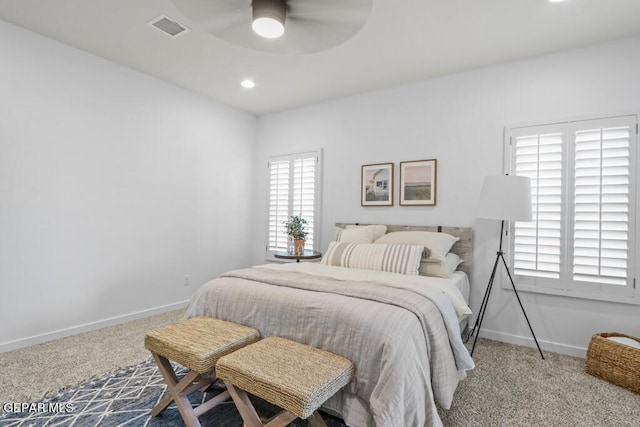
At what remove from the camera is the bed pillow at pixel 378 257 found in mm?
2961

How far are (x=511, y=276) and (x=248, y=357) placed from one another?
2611 mm

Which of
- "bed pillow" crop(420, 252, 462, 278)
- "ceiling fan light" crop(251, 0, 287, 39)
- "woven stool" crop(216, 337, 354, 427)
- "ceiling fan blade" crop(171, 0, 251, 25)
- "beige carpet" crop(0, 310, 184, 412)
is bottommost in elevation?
"beige carpet" crop(0, 310, 184, 412)

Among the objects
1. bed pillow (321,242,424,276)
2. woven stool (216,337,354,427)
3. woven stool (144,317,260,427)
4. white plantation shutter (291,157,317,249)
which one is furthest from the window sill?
woven stool (144,317,260,427)

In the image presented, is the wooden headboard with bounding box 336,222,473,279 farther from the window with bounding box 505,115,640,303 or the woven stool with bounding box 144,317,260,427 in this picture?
the woven stool with bounding box 144,317,260,427

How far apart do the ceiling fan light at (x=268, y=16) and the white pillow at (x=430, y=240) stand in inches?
88.4

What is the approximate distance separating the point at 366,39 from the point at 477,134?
1458mm

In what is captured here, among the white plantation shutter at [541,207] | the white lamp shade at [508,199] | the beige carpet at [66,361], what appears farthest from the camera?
the white plantation shutter at [541,207]

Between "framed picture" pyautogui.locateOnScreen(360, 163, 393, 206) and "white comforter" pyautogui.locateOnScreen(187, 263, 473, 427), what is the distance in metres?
1.72

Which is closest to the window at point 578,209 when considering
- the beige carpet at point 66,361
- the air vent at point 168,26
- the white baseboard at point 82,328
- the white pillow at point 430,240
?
the white pillow at point 430,240

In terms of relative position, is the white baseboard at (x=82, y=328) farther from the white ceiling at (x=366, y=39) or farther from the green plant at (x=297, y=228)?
the white ceiling at (x=366, y=39)

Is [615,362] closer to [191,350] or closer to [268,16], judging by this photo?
[191,350]

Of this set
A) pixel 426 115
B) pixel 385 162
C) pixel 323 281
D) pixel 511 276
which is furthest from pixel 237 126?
pixel 511 276

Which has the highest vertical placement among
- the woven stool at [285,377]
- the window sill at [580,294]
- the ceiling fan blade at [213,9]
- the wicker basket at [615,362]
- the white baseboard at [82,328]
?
the ceiling fan blade at [213,9]

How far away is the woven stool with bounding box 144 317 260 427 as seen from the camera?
1.77 metres
